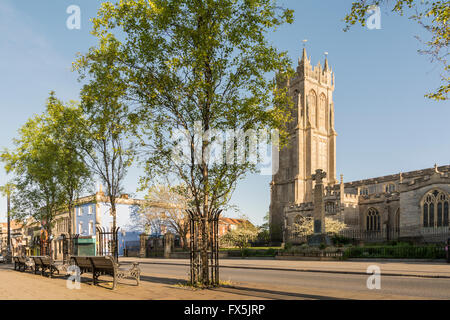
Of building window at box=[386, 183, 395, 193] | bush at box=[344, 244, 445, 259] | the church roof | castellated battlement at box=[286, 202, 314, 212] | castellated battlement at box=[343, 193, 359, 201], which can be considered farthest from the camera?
building window at box=[386, 183, 395, 193]

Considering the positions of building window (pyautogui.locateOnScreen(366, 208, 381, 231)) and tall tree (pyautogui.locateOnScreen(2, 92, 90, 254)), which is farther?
building window (pyautogui.locateOnScreen(366, 208, 381, 231))

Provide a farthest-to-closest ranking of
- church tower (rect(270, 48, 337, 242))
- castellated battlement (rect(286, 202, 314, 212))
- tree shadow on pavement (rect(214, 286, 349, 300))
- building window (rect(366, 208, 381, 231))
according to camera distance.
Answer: church tower (rect(270, 48, 337, 242))
castellated battlement (rect(286, 202, 314, 212))
building window (rect(366, 208, 381, 231))
tree shadow on pavement (rect(214, 286, 349, 300))

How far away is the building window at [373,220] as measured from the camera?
49.7 meters

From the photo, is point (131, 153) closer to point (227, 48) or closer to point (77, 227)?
point (227, 48)

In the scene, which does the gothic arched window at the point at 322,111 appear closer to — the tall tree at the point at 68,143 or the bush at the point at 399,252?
the bush at the point at 399,252

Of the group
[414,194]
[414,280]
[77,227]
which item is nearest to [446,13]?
[414,280]

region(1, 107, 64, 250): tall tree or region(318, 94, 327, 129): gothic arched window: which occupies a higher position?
region(318, 94, 327, 129): gothic arched window

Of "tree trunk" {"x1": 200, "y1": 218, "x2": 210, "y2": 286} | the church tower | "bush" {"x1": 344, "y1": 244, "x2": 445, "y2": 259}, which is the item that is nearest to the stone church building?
the church tower

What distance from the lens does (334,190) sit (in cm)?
5859

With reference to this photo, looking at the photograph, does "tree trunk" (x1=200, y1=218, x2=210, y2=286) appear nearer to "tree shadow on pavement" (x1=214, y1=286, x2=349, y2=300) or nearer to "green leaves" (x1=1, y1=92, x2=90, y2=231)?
"tree shadow on pavement" (x1=214, y1=286, x2=349, y2=300)

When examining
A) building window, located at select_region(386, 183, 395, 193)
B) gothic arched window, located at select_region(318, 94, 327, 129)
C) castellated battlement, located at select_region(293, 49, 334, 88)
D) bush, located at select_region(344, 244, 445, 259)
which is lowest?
bush, located at select_region(344, 244, 445, 259)

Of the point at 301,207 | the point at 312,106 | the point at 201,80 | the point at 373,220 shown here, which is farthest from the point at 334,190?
the point at 201,80

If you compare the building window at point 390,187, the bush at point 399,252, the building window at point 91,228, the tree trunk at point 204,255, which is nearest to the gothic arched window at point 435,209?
the bush at point 399,252

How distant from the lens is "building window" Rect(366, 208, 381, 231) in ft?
163
